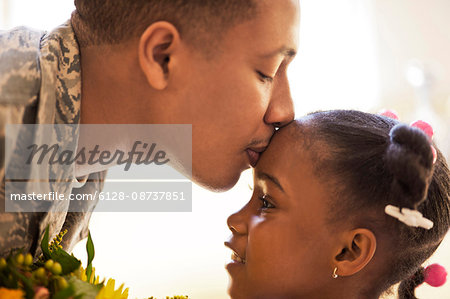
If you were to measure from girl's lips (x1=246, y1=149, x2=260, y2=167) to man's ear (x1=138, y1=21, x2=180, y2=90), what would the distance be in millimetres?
268

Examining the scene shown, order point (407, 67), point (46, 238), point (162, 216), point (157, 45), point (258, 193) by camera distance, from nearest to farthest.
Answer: point (46, 238), point (157, 45), point (258, 193), point (162, 216), point (407, 67)

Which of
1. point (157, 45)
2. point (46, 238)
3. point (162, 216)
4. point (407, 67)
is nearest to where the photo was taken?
point (46, 238)

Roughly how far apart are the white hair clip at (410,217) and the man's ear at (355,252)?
0.07 m

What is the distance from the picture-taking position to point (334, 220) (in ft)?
4.12

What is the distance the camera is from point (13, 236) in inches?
43.1

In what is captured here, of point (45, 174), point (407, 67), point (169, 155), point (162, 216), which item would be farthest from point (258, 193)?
point (407, 67)

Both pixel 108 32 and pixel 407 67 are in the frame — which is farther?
pixel 407 67

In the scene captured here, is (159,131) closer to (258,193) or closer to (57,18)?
(258,193)

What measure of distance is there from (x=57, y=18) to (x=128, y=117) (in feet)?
5.57

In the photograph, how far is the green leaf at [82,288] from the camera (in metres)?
0.91

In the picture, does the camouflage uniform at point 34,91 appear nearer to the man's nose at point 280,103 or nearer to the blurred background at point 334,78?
the man's nose at point 280,103

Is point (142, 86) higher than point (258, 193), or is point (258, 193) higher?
point (142, 86)

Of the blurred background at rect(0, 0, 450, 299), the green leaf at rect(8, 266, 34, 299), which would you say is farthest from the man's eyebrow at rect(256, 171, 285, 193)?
the blurred background at rect(0, 0, 450, 299)

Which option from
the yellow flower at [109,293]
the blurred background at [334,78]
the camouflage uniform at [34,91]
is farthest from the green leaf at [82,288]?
the blurred background at [334,78]
